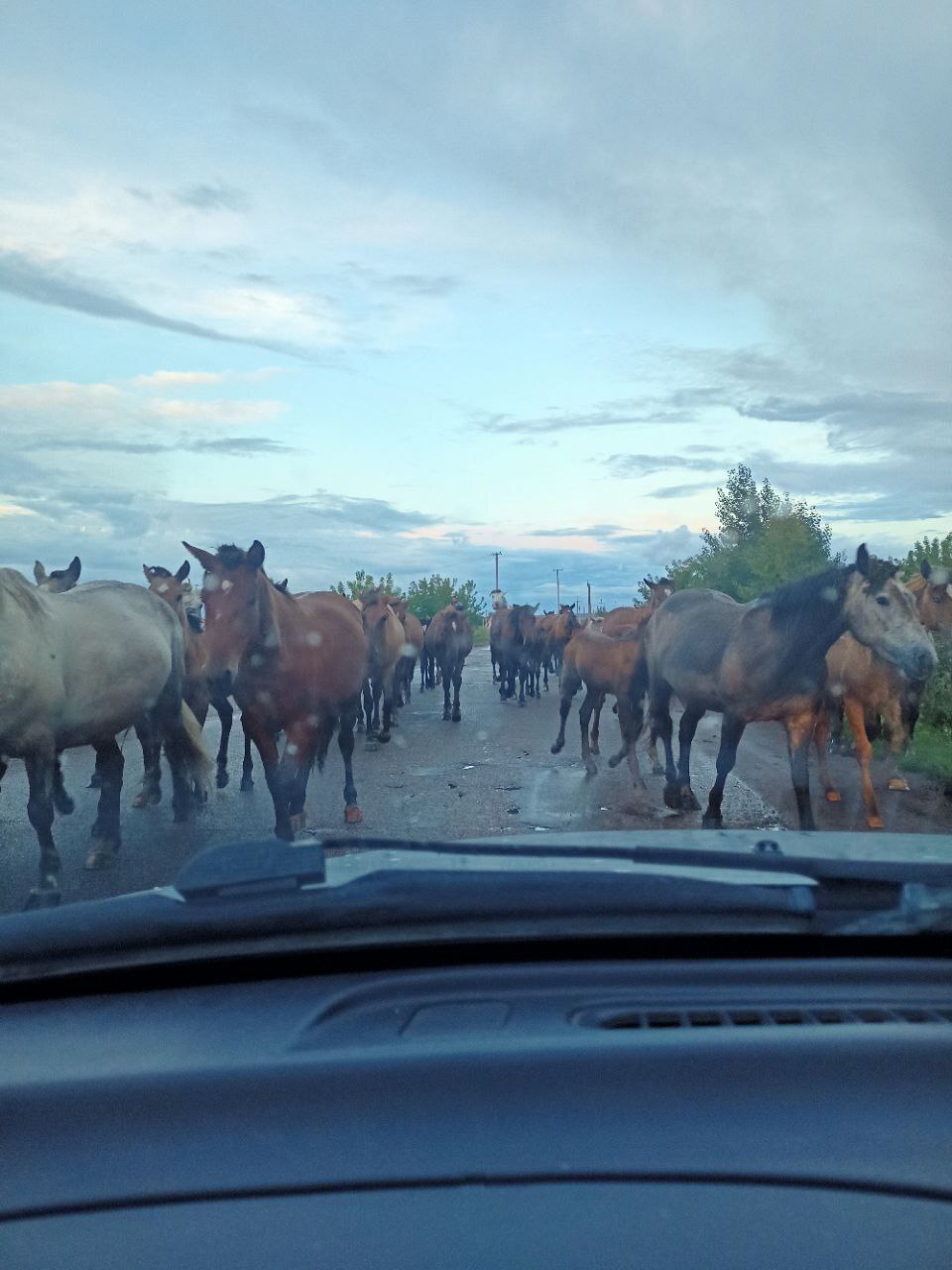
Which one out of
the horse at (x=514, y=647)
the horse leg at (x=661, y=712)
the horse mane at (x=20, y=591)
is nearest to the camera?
the horse mane at (x=20, y=591)

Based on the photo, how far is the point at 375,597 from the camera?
1902cm

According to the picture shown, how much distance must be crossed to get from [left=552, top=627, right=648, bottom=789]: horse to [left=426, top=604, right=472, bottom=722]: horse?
16.6ft

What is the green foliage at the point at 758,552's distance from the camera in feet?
75.2

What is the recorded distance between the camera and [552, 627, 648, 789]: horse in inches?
511

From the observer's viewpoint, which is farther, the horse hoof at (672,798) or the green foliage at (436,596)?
the green foliage at (436,596)

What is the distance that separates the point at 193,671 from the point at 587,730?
4.80m

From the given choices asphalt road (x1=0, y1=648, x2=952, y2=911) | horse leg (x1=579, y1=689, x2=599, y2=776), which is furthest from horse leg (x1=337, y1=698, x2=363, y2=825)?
horse leg (x1=579, y1=689, x2=599, y2=776)

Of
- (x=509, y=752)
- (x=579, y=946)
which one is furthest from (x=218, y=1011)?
(x=509, y=752)

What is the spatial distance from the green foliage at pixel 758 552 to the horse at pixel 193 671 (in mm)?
6408

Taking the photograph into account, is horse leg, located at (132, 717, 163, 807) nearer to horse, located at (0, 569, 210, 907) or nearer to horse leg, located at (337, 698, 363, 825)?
horse, located at (0, 569, 210, 907)

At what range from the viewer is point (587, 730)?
14.0 meters

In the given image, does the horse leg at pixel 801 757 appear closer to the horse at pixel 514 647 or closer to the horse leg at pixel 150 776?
the horse leg at pixel 150 776

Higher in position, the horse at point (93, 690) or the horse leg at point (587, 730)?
the horse at point (93, 690)

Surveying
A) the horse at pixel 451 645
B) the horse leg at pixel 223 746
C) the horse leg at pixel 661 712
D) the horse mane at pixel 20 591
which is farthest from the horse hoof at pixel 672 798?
the horse at pixel 451 645
